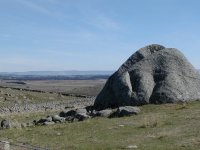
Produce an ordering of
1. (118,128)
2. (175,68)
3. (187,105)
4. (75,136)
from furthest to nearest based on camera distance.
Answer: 1. (175,68)
2. (187,105)
3. (118,128)
4. (75,136)

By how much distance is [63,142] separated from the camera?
2884cm

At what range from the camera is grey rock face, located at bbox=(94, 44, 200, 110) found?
149 ft

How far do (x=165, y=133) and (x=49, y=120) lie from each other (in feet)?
46.6

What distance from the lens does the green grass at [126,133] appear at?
2662 cm

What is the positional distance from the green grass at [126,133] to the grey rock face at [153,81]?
446cm

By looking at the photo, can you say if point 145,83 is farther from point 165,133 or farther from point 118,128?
point 165,133

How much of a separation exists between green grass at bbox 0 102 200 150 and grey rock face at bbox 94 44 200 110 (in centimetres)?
446

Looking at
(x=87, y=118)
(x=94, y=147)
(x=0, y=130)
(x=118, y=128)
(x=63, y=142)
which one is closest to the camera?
(x=94, y=147)

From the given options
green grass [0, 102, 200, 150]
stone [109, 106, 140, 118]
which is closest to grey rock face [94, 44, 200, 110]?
green grass [0, 102, 200, 150]

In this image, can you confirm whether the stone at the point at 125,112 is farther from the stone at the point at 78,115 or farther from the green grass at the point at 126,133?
the stone at the point at 78,115

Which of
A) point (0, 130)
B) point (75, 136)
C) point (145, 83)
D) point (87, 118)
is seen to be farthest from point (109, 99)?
point (75, 136)

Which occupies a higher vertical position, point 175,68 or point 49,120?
point 175,68

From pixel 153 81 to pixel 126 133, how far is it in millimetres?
16871

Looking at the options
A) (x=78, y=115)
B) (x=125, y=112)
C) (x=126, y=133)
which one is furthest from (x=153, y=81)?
(x=126, y=133)
